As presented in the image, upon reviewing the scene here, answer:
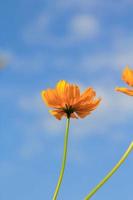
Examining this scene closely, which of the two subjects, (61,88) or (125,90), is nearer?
(125,90)

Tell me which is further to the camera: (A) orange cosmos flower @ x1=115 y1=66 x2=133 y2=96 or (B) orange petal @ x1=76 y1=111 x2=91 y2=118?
(B) orange petal @ x1=76 y1=111 x2=91 y2=118

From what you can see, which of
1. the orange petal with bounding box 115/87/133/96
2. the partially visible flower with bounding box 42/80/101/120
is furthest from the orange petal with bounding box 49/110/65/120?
the orange petal with bounding box 115/87/133/96

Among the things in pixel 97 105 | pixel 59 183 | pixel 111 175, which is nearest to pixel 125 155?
pixel 111 175

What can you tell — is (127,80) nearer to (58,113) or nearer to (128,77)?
(128,77)

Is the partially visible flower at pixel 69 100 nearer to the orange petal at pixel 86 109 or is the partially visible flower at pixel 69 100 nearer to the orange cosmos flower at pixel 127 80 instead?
the orange petal at pixel 86 109

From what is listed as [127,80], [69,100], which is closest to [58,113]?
[69,100]

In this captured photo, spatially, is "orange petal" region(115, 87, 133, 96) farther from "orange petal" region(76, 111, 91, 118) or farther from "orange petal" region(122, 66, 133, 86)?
"orange petal" region(76, 111, 91, 118)

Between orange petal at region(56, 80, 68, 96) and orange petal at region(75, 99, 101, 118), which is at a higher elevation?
orange petal at region(56, 80, 68, 96)

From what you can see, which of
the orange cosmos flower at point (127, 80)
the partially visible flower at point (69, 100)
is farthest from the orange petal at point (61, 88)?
the orange cosmos flower at point (127, 80)

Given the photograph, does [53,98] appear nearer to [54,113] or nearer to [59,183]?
[54,113]
